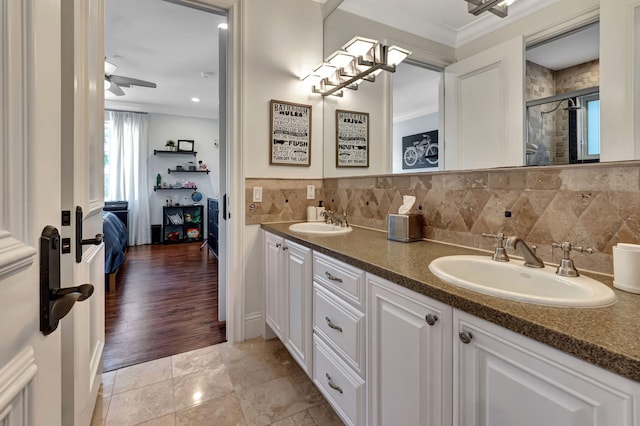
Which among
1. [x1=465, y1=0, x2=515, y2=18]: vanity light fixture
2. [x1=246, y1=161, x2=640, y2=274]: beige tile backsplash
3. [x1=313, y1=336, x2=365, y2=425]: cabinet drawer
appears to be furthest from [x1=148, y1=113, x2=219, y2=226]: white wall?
[x1=465, y1=0, x2=515, y2=18]: vanity light fixture

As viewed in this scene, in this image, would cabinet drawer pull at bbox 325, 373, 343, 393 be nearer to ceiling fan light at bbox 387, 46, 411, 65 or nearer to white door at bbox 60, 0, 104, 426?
white door at bbox 60, 0, 104, 426

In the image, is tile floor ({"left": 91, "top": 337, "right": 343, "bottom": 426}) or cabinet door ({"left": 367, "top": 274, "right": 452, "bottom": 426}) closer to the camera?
cabinet door ({"left": 367, "top": 274, "right": 452, "bottom": 426})

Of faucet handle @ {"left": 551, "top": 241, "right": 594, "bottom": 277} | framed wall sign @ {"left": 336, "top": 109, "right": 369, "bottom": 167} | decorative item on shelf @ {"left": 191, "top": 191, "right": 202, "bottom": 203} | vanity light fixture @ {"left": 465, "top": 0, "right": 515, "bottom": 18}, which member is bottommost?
faucet handle @ {"left": 551, "top": 241, "right": 594, "bottom": 277}

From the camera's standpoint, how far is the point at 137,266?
163 inches

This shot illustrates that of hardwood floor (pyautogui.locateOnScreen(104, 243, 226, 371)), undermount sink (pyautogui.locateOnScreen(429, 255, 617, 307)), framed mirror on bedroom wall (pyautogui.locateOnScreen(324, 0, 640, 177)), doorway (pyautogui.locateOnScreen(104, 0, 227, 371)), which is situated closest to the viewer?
undermount sink (pyautogui.locateOnScreen(429, 255, 617, 307))

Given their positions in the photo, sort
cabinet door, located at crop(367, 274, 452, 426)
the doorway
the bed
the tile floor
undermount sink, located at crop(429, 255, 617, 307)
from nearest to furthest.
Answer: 1. undermount sink, located at crop(429, 255, 617, 307)
2. cabinet door, located at crop(367, 274, 452, 426)
3. the tile floor
4. the doorway
5. the bed

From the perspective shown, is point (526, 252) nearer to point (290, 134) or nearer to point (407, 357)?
point (407, 357)

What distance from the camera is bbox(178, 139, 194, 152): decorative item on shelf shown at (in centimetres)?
606

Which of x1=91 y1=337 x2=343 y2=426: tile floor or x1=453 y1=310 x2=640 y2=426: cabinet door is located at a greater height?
x1=453 y1=310 x2=640 y2=426: cabinet door

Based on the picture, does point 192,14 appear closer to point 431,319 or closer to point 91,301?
point 91,301

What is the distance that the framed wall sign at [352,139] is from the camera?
2178 mm

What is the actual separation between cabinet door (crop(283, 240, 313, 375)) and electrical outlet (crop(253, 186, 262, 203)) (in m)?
Result: 0.53

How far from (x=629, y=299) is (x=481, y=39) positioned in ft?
3.80

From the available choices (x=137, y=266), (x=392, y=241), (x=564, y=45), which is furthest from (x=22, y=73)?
(x=137, y=266)
